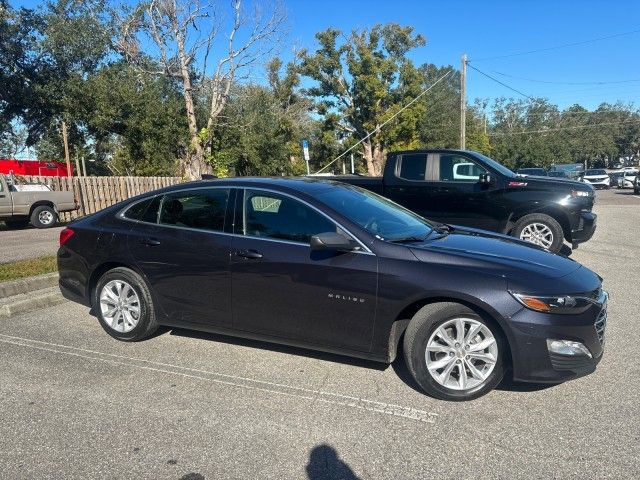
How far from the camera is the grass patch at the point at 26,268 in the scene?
22.8ft

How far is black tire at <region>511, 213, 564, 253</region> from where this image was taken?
7.93m

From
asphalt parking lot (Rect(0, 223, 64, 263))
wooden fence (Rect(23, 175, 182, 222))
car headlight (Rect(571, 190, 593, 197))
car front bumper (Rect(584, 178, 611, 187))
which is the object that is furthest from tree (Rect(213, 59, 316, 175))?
car front bumper (Rect(584, 178, 611, 187))

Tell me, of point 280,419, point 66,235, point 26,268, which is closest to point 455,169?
point 66,235

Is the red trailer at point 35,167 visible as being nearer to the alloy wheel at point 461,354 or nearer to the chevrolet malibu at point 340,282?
the chevrolet malibu at point 340,282

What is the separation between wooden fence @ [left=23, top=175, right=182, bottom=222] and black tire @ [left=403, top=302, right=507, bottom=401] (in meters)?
15.9

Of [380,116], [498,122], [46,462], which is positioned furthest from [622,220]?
[498,122]

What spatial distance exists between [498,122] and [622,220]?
272ft

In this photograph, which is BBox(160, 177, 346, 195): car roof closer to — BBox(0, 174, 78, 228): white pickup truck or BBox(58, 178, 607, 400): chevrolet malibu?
BBox(58, 178, 607, 400): chevrolet malibu

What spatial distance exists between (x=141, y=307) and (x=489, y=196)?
Result: 5780mm

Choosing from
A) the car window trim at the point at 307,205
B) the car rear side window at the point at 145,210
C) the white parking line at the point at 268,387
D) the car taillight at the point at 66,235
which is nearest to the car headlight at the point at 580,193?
the car window trim at the point at 307,205

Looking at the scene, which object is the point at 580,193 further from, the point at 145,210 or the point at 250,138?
the point at 250,138

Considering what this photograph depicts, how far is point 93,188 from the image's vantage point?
1775 centimetres

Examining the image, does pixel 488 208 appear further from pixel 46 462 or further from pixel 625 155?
pixel 625 155

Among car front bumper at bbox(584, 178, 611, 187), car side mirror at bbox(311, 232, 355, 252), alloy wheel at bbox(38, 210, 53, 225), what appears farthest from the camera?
car front bumper at bbox(584, 178, 611, 187)
